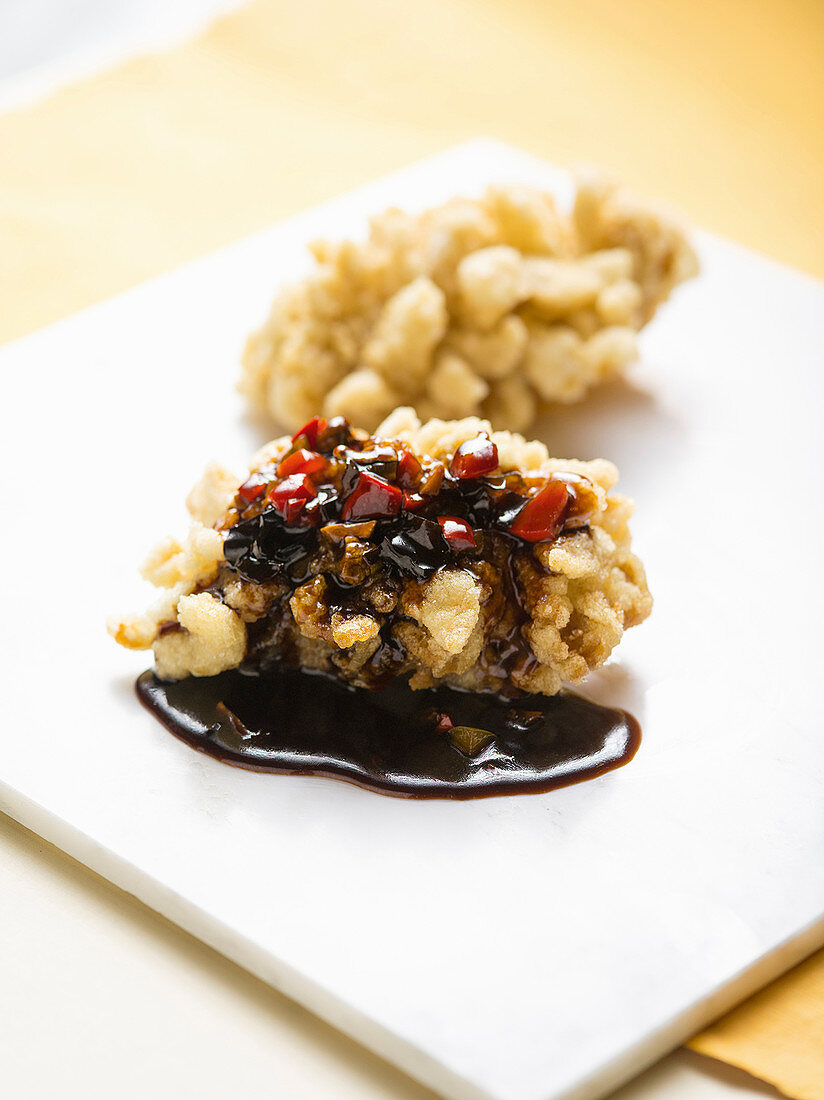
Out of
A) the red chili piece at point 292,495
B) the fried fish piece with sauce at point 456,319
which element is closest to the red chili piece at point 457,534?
the red chili piece at point 292,495

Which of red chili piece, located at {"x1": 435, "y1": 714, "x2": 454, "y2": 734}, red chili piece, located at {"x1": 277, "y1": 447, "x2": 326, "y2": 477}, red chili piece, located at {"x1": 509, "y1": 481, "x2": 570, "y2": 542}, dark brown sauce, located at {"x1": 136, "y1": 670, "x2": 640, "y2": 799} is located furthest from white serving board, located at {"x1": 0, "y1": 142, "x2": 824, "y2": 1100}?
red chili piece, located at {"x1": 277, "y1": 447, "x2": 326, "y2": 477}

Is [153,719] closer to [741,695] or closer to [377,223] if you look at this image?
[741,695]

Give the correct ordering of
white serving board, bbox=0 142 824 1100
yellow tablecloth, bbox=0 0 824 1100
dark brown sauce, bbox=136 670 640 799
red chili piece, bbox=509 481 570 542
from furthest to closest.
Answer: yellow tablecloth, bbox=0 0 824 1100 < red chili piece, bbox=509 481 570 542 < dark brown sauce, bbox=136 670 640 799 < white serving board, bbox=0 142 824 1100

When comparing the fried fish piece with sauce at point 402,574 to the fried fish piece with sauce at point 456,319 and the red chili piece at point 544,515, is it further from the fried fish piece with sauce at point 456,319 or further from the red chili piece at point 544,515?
the fried fish piece with sauce at point 456,319

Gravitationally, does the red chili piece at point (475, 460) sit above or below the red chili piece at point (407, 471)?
above

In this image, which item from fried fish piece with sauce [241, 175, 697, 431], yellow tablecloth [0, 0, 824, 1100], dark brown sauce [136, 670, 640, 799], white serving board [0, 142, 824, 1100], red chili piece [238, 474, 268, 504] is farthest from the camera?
yellow tablecloth [0, 0, 824, 1100]

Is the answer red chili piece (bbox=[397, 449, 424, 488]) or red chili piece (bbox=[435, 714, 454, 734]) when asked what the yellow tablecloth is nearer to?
red chili piece (bbox=[397, 449, 424, 488])
